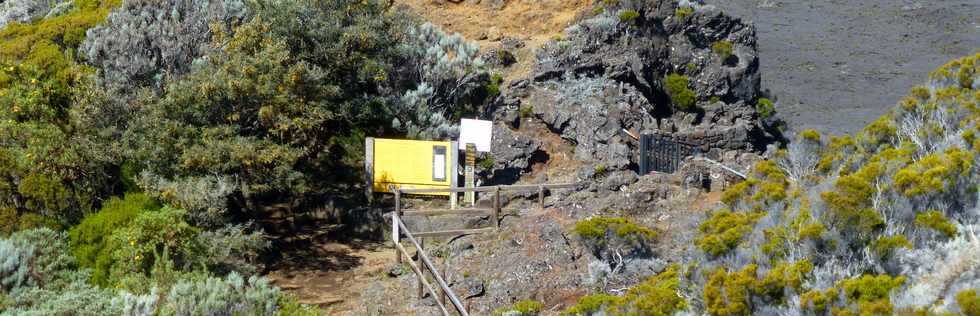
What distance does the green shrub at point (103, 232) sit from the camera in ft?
46.8

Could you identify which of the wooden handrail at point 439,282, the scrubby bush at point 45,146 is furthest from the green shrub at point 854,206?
the scrubby bush at point 45,146

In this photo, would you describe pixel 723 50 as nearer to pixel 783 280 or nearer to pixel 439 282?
pixel 439 282

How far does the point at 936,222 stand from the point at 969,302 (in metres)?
1.79

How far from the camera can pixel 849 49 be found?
36594mm

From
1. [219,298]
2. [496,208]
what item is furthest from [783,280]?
[496,208]

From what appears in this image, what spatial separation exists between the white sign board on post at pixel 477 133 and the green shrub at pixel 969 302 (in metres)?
Result: 12.8

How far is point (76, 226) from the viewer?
614 inches

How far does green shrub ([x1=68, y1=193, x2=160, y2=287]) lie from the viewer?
14273 mm

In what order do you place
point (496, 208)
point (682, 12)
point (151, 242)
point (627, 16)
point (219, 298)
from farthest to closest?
point (682, 12) → point (627, 16) → point (496, 208) → point (151, 242) → point (219, 298)

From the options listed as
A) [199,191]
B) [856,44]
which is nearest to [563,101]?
[199,191]

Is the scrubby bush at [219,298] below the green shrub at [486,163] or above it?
below

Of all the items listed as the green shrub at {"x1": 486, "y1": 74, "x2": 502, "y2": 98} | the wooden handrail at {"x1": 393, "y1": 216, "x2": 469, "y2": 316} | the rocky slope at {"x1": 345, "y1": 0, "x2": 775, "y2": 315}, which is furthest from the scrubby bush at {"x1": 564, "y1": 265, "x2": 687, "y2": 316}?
the green shrub at {"x1": 486, "y1": 74, "x2": 502, "y2": 98}

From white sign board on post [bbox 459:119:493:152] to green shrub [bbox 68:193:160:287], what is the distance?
585 centimetres

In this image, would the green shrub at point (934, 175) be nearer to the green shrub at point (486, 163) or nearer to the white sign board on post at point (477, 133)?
the white sign board on post at point (477, 133)
